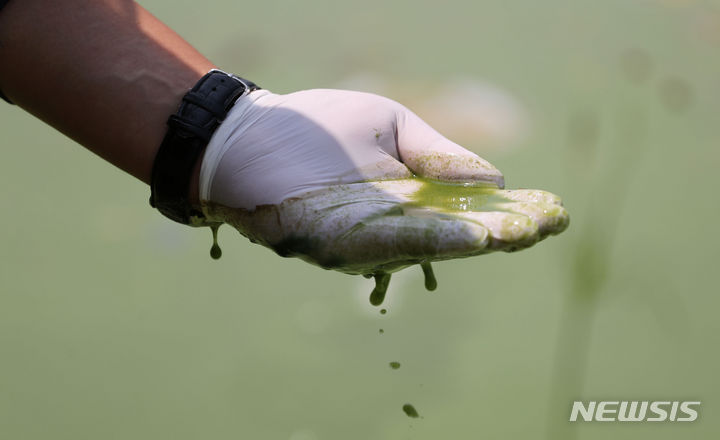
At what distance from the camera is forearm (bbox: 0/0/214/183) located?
47.2 inches

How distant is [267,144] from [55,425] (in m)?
1.23

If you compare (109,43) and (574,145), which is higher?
(109,43)

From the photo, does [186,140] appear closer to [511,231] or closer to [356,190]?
[356,190]

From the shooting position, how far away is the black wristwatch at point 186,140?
3.98ft

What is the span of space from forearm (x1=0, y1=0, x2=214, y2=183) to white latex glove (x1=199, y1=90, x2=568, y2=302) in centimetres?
13

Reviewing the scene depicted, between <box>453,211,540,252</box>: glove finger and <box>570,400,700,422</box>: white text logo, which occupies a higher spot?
<box>453,211,540,252</box>: glove finger

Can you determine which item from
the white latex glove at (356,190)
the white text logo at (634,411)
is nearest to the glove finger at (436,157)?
the white latex glove at (356,190)

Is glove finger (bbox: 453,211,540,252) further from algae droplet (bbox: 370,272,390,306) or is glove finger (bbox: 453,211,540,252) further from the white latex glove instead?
algae droplet (bbox: 370,272,390,306)

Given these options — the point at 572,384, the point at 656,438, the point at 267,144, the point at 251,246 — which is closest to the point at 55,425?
the point at 251,246

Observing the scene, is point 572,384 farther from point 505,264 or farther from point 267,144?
point 267,144

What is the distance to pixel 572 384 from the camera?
1.89 meters

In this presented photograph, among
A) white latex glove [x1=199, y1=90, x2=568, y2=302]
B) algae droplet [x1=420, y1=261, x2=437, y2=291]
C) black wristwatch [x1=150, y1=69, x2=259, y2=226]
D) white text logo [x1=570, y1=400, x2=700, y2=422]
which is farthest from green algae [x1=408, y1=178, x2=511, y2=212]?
white text logo [x1=570, y1=400, x2=700, y2=422]

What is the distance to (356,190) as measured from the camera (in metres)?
1.20

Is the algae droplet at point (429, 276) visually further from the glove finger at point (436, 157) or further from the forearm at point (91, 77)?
the forearm at point (91, 77)
